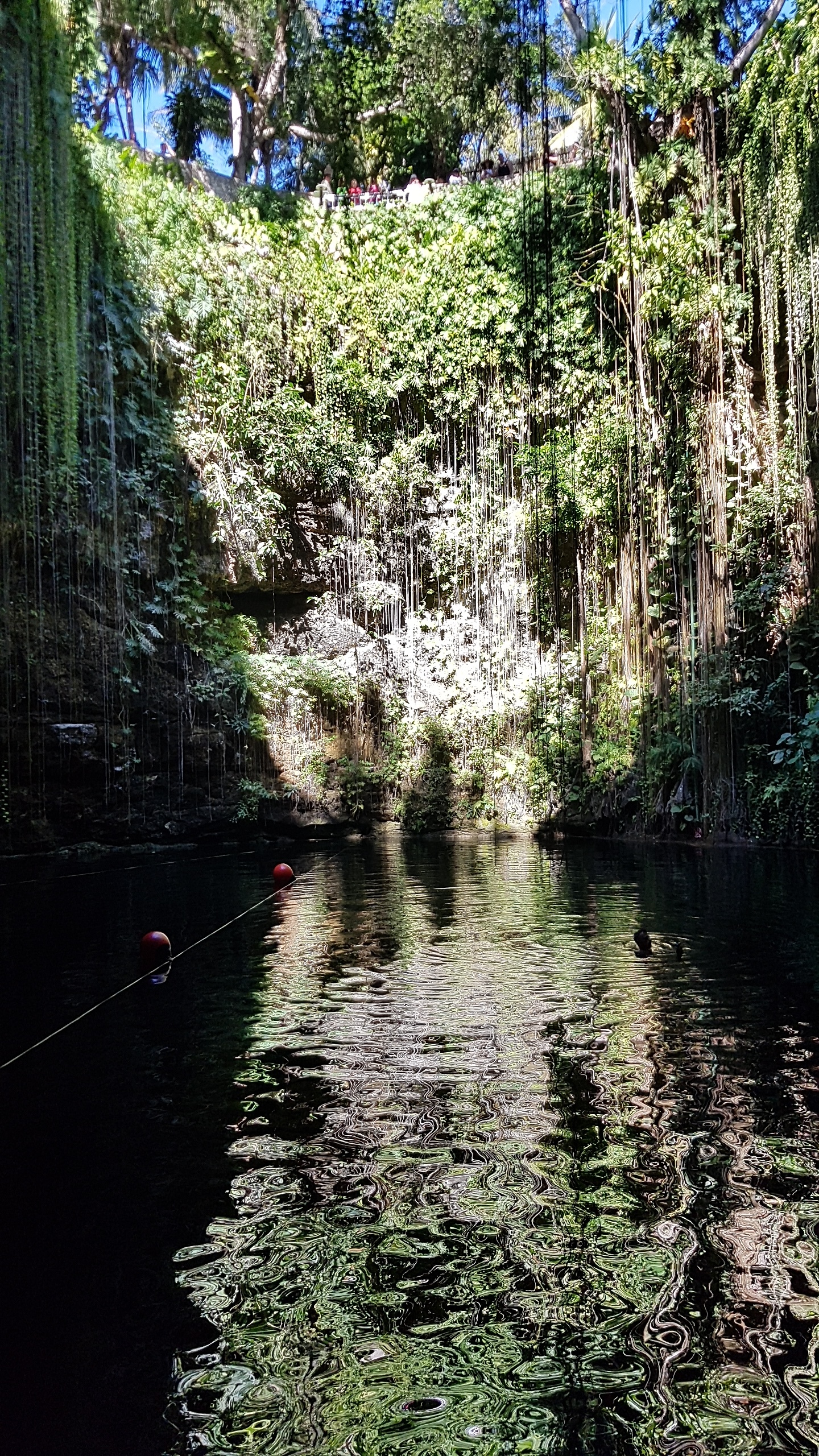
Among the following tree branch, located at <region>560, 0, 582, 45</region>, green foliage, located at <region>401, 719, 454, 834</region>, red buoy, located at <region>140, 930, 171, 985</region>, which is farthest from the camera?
green foliage, located at <region>401, 719, 454, 834</region>

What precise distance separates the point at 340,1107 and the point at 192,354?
10626 mm

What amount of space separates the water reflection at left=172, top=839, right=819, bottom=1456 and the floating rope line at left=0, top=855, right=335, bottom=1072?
574mm

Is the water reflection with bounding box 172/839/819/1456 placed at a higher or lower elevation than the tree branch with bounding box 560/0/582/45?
lower

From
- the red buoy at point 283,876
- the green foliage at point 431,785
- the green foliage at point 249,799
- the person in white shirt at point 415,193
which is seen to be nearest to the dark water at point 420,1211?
the red buoy at point 283,876

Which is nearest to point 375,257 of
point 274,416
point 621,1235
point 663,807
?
point 274,416

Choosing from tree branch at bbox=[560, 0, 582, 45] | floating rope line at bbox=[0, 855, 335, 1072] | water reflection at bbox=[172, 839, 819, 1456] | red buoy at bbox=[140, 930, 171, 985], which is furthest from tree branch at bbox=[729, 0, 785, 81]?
red buoy at bbox=[140, 930, 171, 985]

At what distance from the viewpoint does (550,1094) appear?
2395 millimetres

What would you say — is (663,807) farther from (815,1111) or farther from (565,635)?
(815,1111)

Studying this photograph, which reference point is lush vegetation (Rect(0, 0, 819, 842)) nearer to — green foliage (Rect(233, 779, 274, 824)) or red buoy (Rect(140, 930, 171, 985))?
green foliage (Rect(233, 779, 274, 824))

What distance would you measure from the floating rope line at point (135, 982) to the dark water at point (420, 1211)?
2.6 inches

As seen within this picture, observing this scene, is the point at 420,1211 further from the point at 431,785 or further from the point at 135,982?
the point at 431,785

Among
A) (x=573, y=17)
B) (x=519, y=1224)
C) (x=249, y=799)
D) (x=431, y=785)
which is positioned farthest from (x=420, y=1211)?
(x=573, y=17)

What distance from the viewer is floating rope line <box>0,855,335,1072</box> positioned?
2893 mm

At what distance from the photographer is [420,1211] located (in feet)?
5.94
